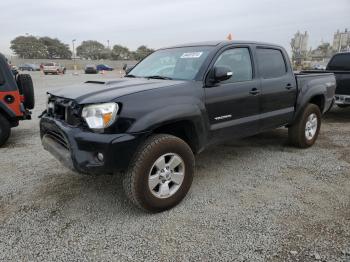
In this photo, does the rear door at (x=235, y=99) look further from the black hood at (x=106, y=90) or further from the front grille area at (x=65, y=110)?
the front grille area at (x=65, y=110)

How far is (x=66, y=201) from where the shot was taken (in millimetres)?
3693

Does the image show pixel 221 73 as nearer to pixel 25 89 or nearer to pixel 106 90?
pixel 106 90

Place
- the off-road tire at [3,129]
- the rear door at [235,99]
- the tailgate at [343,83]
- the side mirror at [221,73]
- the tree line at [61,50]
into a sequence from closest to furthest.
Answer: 1. the side mirror at [221,73]
2. the rear door at [235,99]
3. the off-road tire at [3,129]
4. the tailgate at [343,83]
5. the tree line at [61,50]

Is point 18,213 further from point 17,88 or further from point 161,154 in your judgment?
point 17,88

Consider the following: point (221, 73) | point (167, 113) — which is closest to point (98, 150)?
point (167, 113)

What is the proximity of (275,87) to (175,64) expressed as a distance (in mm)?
1558

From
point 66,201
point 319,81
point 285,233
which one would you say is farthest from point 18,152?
point 319,81

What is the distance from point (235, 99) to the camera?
4090mm

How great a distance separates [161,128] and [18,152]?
3232 millimetres

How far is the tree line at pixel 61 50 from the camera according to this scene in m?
86.1

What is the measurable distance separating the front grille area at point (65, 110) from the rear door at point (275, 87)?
99.3 inches

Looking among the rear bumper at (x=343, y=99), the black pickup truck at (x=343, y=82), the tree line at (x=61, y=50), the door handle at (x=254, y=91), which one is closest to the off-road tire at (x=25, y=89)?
the door handle at (x=254, y=91)

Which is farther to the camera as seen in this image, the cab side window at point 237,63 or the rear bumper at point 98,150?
the cab side window at point 237,63

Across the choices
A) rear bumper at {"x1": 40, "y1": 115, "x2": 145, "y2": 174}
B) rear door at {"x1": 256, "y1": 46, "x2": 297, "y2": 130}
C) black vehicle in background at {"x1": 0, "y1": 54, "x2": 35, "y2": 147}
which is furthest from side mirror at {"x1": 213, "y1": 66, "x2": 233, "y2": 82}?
black vehicle in background at {"x1": 0, "y1": 54, "x2": 35, "y2": 147}
